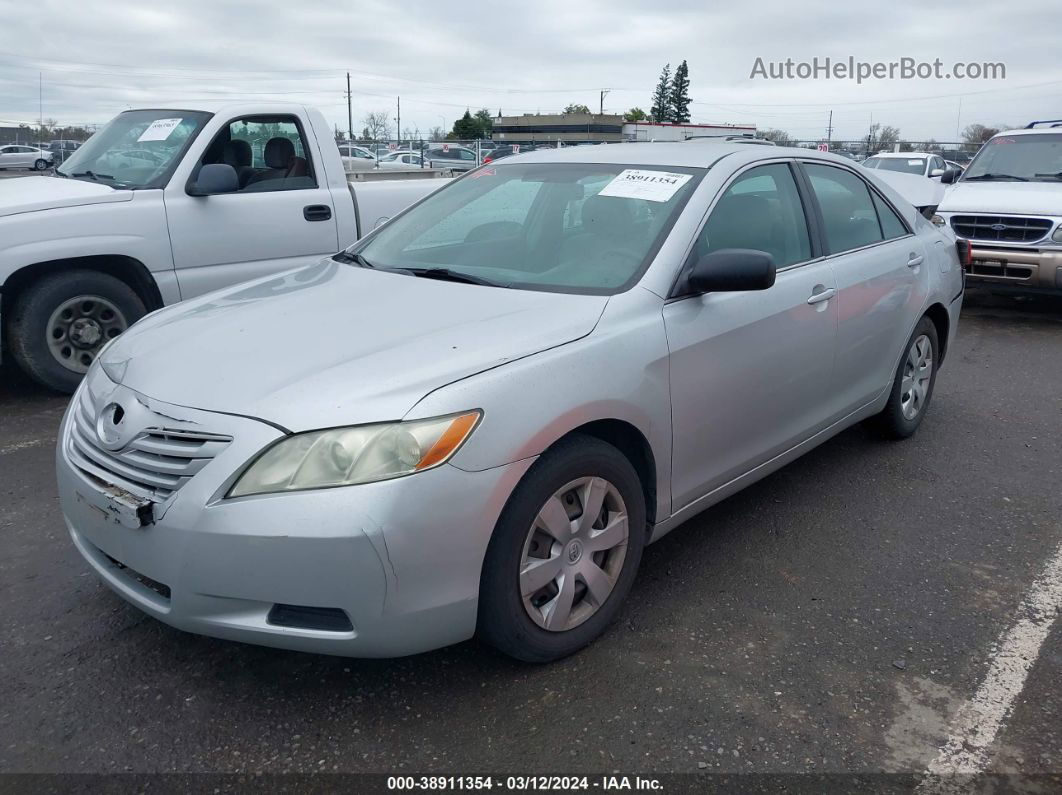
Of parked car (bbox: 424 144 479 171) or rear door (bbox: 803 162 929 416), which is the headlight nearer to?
rear door (bbox: 803 162 929 416)

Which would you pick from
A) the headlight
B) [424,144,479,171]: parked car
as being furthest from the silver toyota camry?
[424,144,479,171]: parked car

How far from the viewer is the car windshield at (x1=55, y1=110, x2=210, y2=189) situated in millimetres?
6012

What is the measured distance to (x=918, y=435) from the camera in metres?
5.27

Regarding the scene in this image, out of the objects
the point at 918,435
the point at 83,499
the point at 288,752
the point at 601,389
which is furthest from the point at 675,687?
the point at 918,435

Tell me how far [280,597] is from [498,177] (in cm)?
239

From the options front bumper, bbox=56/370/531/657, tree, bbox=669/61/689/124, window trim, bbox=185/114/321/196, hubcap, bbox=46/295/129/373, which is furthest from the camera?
tree, bbox=669/61/689/124

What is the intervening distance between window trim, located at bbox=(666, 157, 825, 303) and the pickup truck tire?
3.98 metres

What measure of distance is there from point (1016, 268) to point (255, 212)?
688cm

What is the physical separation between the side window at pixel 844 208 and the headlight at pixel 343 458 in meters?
2.51

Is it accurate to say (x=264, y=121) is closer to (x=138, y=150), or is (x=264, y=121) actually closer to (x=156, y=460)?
(x=138, y=150)

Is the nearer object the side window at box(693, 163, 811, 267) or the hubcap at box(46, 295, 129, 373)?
the side window at box(693, 163, 811, 267)

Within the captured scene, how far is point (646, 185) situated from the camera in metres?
3.58

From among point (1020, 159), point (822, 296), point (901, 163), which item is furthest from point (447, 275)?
point (901, 163)

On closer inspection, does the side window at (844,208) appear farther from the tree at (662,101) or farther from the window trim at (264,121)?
the tree at (662,101)
